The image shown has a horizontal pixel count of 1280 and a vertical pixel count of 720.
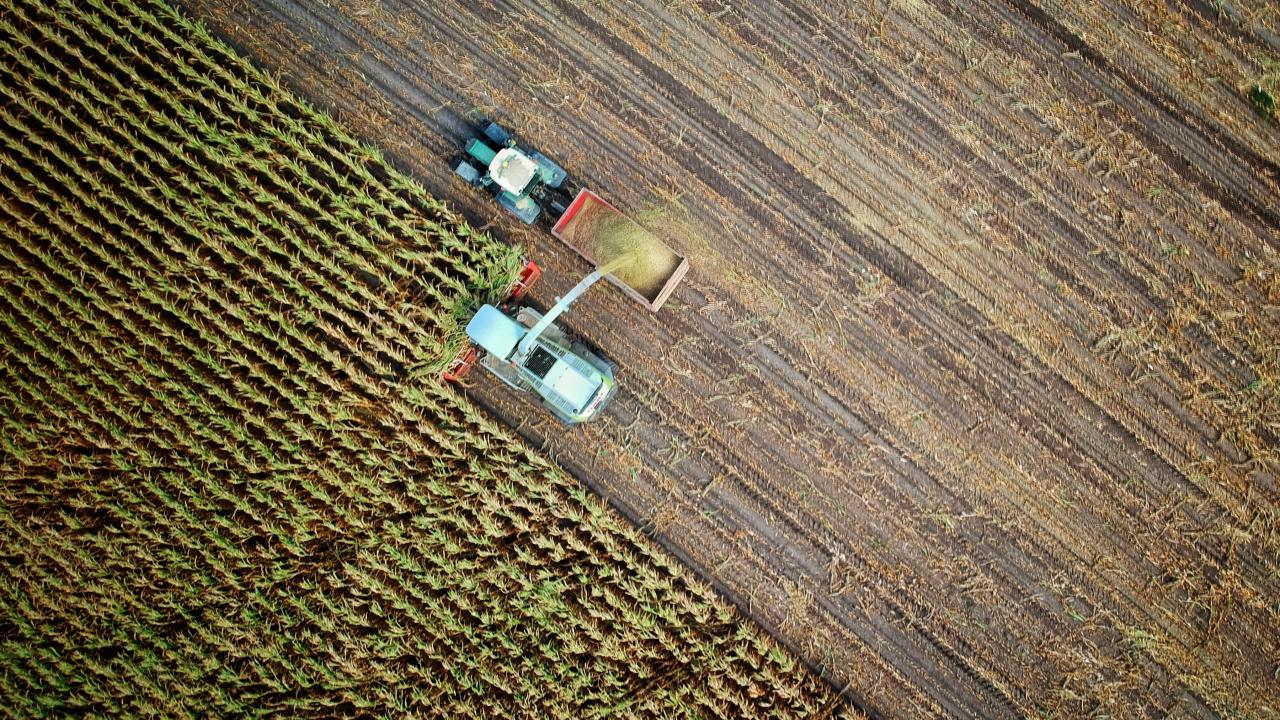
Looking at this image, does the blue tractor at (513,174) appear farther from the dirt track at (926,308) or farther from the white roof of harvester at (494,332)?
the white roof of harvester at (494,332)

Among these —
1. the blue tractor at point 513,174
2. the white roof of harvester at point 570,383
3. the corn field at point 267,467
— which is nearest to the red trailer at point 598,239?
the blue tractor at point 513,174

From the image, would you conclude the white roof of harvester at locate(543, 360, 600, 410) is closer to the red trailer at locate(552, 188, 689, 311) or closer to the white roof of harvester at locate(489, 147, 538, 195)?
the red trailer at locate(552, 188, 689, 311)

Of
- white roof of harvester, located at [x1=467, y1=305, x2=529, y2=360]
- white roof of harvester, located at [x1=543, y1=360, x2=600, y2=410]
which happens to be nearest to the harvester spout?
white roof of harvester, located at [x1=467, y1=305, x2=529, y2=360]

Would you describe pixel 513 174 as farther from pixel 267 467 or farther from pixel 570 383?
pixel 267 467

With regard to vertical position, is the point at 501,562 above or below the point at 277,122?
below

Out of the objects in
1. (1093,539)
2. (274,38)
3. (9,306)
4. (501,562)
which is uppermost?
(1093,539)

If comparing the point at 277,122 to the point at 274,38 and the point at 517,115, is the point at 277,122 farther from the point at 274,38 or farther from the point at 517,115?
the point at 517,115

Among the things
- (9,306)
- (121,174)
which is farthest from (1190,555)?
(9,306)
